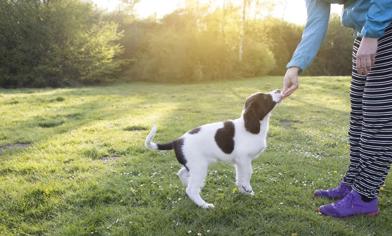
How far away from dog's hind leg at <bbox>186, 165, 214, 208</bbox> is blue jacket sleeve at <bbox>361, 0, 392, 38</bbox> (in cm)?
221

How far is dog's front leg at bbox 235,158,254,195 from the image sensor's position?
4.79 metres

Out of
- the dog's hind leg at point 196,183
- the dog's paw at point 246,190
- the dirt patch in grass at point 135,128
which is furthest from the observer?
the dirt patch in grass at point 135,128

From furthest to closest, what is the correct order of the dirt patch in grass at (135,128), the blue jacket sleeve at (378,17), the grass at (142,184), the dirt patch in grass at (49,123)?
the dirt patch in grass at (49,123) → the dirt patch in grass at (135,128) → the grass at (142,184) → the blue jacket sleeve at (378,17)

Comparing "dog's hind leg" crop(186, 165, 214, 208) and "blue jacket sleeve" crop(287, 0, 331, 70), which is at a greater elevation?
"blue jacket sleeve" crop(287, 0, 331, 70)

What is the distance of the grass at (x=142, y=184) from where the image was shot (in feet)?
14.4

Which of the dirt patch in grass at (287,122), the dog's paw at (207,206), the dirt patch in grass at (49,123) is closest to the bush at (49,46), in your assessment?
the dirt patch in grass at (49,123)

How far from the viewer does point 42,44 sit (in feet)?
99.0

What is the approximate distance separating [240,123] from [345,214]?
4.89 ft

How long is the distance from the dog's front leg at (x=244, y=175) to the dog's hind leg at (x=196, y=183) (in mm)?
436

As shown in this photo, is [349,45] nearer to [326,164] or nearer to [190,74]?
[190,74]

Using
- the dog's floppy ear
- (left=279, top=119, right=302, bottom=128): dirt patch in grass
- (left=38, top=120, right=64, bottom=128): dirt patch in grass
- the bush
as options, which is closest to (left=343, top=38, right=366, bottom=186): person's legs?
the dog's floppy ear

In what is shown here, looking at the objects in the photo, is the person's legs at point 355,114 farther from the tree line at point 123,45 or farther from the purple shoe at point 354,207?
the tree line at point 123,45

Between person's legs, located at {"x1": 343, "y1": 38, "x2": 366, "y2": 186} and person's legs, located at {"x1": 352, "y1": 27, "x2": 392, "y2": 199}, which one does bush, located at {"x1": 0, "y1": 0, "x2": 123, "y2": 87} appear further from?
person's legs, located at {"x1": 352, "y1": 27, "x2": 392, "y2": 199}

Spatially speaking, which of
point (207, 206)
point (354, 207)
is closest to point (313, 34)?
point (354, 207)
